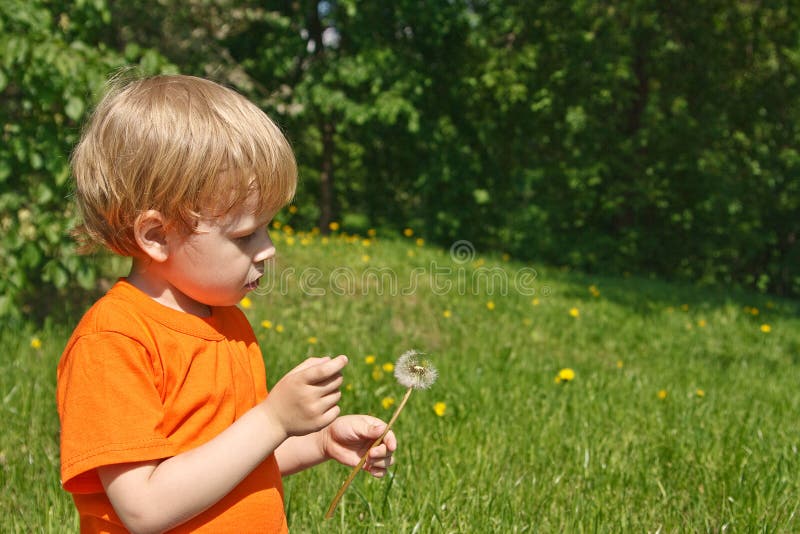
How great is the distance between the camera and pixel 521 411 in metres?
3.18

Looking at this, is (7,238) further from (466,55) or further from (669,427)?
(466,55)

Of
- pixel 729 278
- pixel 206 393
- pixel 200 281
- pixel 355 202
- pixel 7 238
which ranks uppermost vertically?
pixel 200 281

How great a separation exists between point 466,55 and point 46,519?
9.69m

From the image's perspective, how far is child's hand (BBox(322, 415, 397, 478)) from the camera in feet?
4.94

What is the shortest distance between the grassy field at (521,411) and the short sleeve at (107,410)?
93 centimetres

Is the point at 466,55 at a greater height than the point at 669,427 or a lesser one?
greater

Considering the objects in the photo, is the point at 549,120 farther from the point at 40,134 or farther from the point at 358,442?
the point at 358,442

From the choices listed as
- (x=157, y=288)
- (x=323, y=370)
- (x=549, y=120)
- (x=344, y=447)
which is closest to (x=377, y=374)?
(x=344, y=447)

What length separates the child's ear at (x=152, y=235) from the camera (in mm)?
1281

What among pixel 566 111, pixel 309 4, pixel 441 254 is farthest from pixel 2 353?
pixel 566 111

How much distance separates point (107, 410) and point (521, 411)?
7.42 feet

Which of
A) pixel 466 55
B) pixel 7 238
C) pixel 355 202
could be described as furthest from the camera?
pixel 355 202

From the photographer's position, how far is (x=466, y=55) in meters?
10.8

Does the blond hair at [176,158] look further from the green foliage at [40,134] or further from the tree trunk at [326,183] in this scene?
the tree trunk at [326,183]
